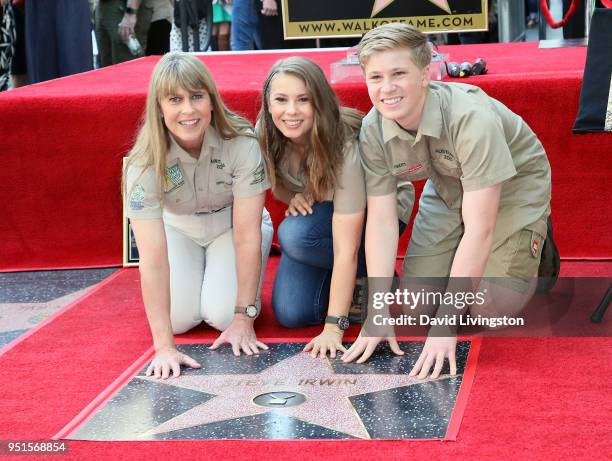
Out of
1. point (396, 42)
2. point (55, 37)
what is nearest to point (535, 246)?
point (396, 42)

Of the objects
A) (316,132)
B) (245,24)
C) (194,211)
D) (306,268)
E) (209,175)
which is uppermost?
(245,24)

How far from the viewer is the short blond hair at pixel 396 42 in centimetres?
195

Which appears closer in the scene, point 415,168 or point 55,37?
point 415,168

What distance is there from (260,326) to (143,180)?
1.63 feet

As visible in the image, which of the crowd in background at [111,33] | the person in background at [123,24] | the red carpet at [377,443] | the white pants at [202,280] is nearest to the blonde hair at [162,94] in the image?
the white pants at [202,280]

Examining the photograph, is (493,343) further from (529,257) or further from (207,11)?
(207,11)

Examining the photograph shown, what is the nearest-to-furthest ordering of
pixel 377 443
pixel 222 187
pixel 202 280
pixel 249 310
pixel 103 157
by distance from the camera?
pixel 377 443 → pixel 249 310 → pixel 222 187 → pixel 202 280 → pixel 103 157

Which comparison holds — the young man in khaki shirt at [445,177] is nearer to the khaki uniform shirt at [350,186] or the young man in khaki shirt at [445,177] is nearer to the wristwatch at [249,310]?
the khaki uniform shirt at [350,186]

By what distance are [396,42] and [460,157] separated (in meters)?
0.28

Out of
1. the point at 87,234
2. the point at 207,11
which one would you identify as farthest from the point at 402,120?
the point at 207,11

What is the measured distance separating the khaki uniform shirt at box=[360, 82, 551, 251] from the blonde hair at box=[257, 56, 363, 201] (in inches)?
2.5

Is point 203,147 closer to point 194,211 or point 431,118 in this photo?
point 194,211

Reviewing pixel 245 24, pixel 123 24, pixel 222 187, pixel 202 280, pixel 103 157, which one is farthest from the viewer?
pixel 245 24

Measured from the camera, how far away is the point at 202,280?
245cm
